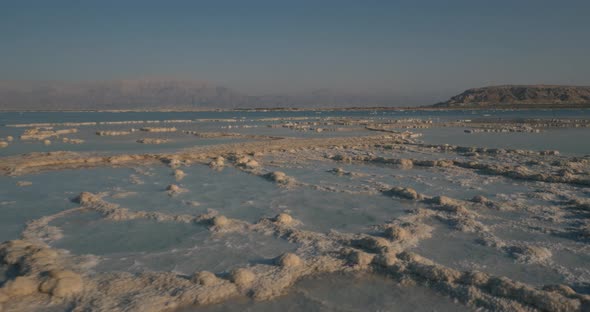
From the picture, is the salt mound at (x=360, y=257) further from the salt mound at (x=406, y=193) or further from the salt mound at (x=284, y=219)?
the salt mound at (x=406, y=193)

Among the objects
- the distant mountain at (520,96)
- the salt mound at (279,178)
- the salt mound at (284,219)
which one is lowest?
the salt mound at (279,178)

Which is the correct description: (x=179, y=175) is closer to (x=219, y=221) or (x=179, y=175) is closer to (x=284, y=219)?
(x=219, y=221)

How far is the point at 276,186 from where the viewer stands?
10.5m

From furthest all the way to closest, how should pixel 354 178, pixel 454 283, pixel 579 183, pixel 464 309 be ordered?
pixel 354 178
pixel 579 183
pixel 454 283
pixel 464 309

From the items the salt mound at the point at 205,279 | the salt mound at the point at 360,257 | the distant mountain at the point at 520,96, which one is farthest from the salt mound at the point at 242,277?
the distant mountain at the point at 520,96

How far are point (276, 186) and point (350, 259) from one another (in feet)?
17.2

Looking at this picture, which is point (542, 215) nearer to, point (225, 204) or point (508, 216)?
point (508, 216)

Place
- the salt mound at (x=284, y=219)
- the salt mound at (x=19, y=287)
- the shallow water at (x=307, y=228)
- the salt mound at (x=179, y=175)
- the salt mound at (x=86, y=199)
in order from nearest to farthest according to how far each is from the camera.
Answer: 1. the salt mound at (x=19, y=287)
2. the shallow water at (x=307, y=228)
3. the salt mound at (x=284, y=219)
4. the salt mound at (x=86, y=199)
5. the salt mound at (x=179, y=175)

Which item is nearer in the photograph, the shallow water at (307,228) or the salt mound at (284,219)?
the shallow water at (307,228)

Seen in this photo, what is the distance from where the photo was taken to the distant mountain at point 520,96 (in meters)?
98.4

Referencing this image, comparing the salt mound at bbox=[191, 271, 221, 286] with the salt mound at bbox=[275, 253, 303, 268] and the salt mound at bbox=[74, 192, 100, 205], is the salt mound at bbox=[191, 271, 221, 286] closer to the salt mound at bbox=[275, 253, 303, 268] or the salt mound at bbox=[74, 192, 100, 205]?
the salt mound at bbox=[275, 253, 303, 268]

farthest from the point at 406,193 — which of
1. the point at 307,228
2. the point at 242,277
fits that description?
the point at 242,277

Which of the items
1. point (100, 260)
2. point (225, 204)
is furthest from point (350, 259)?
point (225, 204)

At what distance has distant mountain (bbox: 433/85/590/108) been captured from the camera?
3872 inches
